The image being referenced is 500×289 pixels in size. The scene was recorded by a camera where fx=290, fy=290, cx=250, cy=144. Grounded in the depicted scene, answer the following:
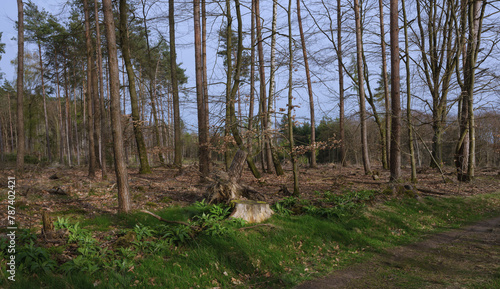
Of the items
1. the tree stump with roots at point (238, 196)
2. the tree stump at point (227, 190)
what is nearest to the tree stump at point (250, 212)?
the tree stump with roots at point (238, 196)

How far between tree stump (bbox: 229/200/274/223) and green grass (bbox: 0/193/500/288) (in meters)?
0.23

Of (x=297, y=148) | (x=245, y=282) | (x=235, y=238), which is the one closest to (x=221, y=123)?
(x=297, y=148)

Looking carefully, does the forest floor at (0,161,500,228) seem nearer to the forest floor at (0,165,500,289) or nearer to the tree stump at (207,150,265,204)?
the forest floor at (0,165,500,289)

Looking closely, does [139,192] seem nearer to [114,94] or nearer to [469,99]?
[114,94]

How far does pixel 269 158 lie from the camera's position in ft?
51.6

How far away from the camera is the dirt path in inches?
166

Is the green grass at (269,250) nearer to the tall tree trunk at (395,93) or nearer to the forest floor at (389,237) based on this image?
the forest floor at (389,237)

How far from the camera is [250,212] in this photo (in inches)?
238

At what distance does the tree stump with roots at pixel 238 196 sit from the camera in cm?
602

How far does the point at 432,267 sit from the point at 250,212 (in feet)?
10.9

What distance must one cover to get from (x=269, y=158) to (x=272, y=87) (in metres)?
4.64

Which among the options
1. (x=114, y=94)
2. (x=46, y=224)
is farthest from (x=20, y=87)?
(x=46, y=224)

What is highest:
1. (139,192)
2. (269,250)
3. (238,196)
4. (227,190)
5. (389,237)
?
(227,190)

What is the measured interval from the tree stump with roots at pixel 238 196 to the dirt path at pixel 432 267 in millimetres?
1981
